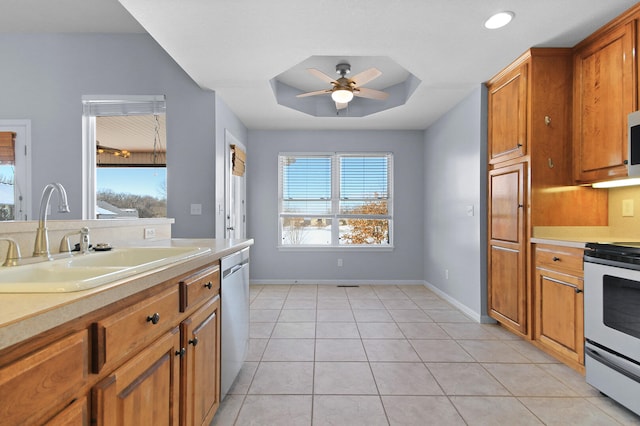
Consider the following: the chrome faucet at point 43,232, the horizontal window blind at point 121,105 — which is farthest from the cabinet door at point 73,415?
the horizontal window blind at point 121,105

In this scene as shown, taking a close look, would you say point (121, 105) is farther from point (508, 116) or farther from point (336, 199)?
point (508, 116)

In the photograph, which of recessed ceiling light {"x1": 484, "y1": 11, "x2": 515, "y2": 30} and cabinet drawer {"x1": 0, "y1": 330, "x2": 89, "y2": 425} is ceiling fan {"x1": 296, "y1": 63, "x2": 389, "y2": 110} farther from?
cabinet drawer {"x1": 0, "y1": 330, "x2": 89, "y2": 425}

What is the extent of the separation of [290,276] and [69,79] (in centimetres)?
366

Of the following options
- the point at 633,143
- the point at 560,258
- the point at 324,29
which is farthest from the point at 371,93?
the point at 560,258

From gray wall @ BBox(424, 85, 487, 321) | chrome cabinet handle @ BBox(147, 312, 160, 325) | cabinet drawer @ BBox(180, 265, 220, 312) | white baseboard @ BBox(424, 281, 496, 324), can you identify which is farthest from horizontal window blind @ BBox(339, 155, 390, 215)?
chrome cabinet handle @ BBox(147, 312, 160, 325)

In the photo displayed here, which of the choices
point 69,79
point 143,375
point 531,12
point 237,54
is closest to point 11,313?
point 143,375

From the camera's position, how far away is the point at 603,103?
2.36 meters

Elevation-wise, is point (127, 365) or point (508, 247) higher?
point (508, 247)

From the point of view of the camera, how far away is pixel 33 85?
3365 mm

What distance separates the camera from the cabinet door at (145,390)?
0.83 meters

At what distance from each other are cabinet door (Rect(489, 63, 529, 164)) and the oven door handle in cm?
158

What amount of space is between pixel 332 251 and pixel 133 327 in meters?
4.18

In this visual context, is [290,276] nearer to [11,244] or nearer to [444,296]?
[444,296]

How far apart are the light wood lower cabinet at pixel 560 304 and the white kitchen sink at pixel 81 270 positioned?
2.40 meters
